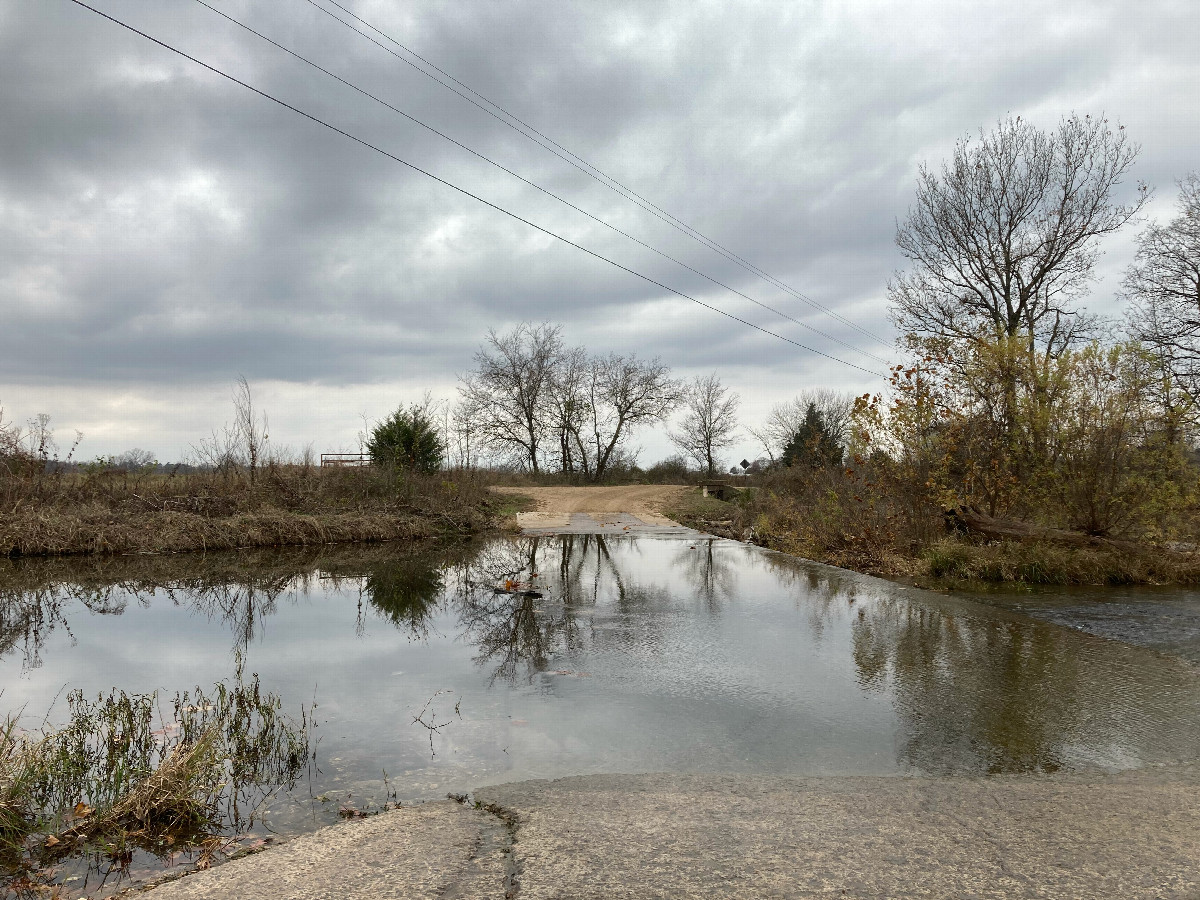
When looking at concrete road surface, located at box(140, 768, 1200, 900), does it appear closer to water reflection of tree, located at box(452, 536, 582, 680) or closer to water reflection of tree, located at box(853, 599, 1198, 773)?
water reflection of tree, located at box(853, 599, 1198, 773)

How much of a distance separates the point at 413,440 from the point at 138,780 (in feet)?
90.2

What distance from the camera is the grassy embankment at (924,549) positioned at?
42.2 feet

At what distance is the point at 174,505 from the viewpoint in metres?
18.9

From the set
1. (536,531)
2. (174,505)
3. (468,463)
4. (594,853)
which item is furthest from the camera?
(468,463)

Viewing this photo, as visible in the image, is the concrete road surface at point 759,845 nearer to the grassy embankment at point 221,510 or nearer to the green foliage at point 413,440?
the grassy embankment at point 221,510

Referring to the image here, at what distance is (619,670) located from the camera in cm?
709

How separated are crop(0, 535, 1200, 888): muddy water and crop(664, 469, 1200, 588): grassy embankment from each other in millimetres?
1638

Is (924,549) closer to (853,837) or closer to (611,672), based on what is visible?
(611,672)

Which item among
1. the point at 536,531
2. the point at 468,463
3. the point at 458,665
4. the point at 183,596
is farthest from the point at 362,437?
the point at 458,665

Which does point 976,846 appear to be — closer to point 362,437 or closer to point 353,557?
point 353,557

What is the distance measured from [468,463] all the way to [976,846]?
25.7 meters

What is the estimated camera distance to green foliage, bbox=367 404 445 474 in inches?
1142

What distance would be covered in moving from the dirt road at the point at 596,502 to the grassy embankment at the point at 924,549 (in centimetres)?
766

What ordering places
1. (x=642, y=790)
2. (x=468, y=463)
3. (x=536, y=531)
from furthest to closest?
(x=468, y=463)
(x=536, y=531)
(x=642, y=790)
